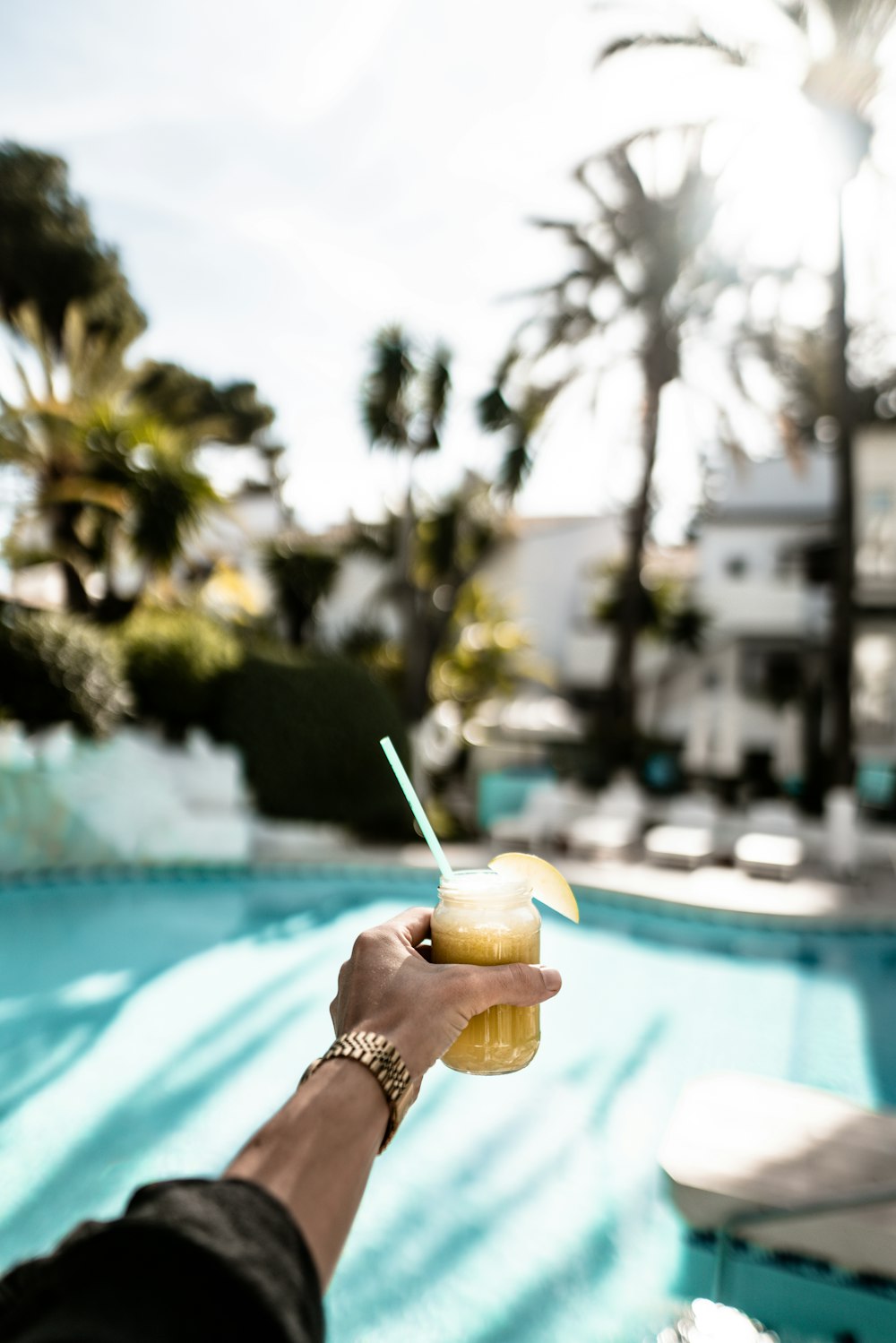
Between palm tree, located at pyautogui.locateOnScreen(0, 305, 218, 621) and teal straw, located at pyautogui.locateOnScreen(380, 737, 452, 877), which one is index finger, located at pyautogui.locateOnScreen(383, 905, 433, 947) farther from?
palm tree, located at pyautogui.locateOnScreen(0, 305, 218, 621)

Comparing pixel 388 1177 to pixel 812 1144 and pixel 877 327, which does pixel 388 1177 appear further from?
pixel 877 327

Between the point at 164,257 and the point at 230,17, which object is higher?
the point at 164,257

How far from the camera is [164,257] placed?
2258 cm

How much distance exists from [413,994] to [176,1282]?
0.52 meters

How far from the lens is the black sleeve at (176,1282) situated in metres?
0.73

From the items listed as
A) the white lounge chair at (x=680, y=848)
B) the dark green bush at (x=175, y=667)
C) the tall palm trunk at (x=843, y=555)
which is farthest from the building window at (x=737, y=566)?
the dark green bush at (x=175, y=667)

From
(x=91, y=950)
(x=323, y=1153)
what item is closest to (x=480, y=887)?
(x=323, y=1153)

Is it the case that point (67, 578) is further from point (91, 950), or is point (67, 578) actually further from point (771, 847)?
point (771, 847)

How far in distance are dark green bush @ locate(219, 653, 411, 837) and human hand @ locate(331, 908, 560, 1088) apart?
39.5ft

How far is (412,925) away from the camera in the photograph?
60.1 inches

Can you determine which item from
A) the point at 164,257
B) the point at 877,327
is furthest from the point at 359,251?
the point at 877,327

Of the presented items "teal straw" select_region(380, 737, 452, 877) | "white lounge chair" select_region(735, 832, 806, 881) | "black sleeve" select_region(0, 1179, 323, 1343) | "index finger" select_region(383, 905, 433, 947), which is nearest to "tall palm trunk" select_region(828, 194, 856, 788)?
"white lounge chair" select_region(735, 832, 806, 881)

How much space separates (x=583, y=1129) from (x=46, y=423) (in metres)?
12.0

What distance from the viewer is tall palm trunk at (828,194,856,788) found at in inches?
553
